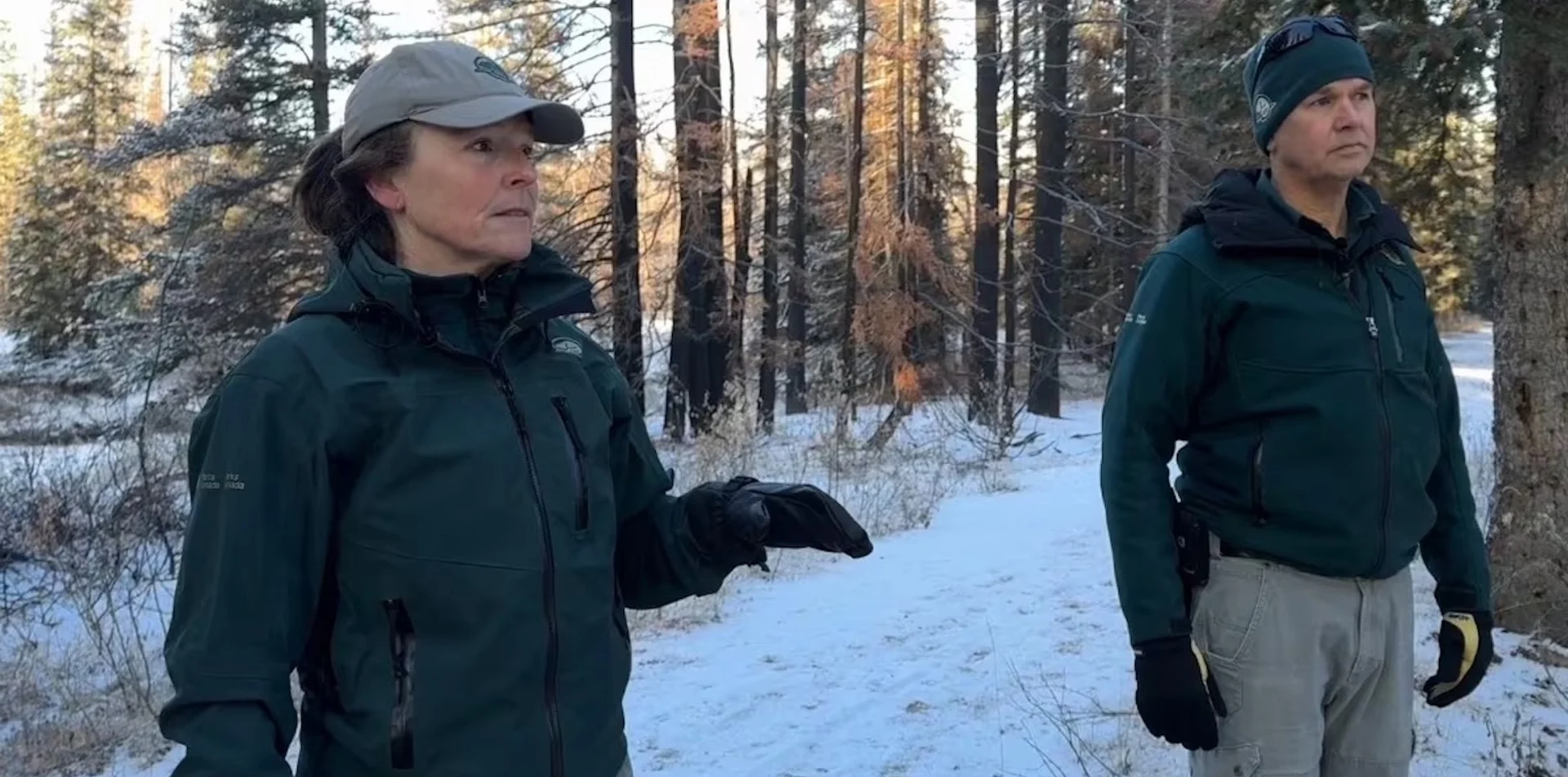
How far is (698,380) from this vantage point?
18.2 metres

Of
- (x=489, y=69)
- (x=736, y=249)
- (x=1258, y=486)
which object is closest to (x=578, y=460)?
(x=489, y=69)

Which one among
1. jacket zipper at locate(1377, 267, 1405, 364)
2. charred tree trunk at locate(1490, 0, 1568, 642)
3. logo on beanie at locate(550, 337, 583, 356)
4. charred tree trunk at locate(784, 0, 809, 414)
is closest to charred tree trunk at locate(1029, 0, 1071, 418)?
charred tree trunk at locate(784, 0, 809, 414)

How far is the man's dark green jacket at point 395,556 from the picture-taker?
146cm

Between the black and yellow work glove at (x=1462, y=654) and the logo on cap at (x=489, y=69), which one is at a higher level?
the logo on cap at (x=489, y=69)

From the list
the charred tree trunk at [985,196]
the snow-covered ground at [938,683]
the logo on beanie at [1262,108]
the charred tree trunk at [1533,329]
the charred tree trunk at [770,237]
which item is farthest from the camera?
the charred tree trunk at [770,237]

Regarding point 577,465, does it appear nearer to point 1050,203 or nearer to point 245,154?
point 245,154

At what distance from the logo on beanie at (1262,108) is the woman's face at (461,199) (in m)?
1.71

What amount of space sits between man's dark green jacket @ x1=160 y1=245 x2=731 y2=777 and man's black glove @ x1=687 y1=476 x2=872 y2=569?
0.28 meters

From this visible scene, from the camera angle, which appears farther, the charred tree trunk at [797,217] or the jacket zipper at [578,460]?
the charred tree trunk at [797,217]

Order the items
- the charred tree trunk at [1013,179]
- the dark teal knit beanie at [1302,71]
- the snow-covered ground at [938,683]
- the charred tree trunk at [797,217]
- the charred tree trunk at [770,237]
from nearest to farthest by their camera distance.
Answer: the dark teal knit beanie at [1302,71]
the snow-covered ground at [938,683]
the charred tree trunk at [770,237]
the charred tree trunk at [797,217]
the charred tree trunk at [1013,179]

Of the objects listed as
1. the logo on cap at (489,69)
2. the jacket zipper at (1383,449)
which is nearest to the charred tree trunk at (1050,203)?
the jacket zipper at (1383,449)

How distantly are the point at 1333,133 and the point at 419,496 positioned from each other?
2050 mm

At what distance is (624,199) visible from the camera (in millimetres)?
15578

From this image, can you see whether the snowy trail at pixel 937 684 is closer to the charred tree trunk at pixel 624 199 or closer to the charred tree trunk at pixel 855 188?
the charred tree trunk at pixel 624 199
